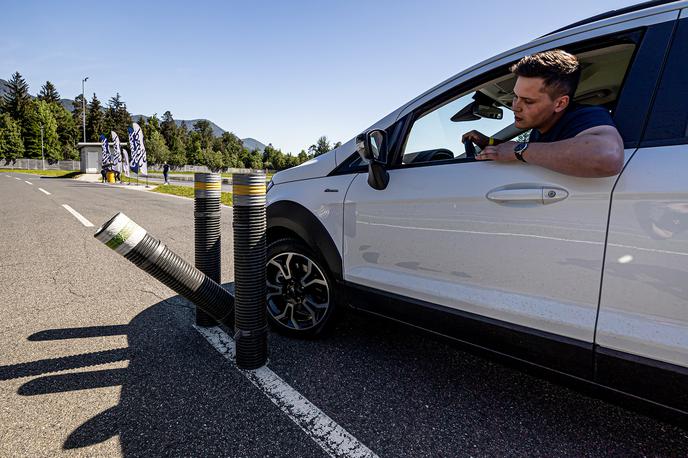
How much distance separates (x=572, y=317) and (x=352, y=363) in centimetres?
137


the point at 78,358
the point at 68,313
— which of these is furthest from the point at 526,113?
the point at 68,313

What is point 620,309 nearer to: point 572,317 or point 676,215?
point 572,317

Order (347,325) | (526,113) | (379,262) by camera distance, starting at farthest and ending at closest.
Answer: (347,325), (379,262), (526,113)

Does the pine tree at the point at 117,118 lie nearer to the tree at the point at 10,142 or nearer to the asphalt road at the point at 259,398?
the tree at the point at 10,142

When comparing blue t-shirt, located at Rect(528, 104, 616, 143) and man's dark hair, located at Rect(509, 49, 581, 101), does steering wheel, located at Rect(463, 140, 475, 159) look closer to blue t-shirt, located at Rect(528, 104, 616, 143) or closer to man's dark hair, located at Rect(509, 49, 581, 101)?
blue t-shirt, located at Rect(528, 104, 616, 143)

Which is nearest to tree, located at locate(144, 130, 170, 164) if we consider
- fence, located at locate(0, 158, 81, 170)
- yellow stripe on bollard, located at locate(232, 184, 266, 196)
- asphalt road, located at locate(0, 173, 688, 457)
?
fence, located at locate(0, 158, 81, 170)

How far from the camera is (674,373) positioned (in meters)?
1.27

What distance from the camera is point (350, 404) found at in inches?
78.6

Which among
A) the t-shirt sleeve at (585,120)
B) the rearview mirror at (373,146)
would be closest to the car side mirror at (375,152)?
the rearview mirror at (373,146)

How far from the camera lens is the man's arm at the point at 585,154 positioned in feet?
4.48

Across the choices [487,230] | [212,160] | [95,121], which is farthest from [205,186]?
[95,121]

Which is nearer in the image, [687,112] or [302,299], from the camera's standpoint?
[687,112]

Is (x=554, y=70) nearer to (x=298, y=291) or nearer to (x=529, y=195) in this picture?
(x=529, y=195)

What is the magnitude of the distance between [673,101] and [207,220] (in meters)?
2.65
